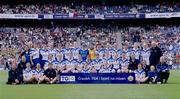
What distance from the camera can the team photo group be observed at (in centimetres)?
2117

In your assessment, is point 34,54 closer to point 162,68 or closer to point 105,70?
point 105,70

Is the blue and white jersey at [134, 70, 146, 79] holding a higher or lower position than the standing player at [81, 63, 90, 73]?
lower

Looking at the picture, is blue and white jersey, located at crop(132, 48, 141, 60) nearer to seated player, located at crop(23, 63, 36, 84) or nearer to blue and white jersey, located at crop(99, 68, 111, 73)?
blue and white jersey, located at crop(99, 68, 111, 73)

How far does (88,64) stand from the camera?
22781mm

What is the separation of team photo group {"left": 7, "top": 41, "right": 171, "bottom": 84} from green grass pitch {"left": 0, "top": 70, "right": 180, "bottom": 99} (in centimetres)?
68

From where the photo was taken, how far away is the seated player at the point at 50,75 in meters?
21.0

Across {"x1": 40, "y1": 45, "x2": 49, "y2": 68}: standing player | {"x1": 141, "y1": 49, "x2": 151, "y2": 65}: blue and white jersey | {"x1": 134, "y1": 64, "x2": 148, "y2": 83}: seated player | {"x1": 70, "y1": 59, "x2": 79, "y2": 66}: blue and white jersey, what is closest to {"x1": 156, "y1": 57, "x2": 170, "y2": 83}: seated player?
{"x1": 134, "y1": 64, "x2": 148, "y2": 83}: seated player

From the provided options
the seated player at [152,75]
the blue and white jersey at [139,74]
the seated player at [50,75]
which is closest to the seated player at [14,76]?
the seated player at [50,75]

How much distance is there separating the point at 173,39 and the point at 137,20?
6075mm

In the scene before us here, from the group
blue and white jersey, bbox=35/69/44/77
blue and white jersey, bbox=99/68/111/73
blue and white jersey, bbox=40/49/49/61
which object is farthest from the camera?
blue and white jersey, bbox=40/49/49/61
